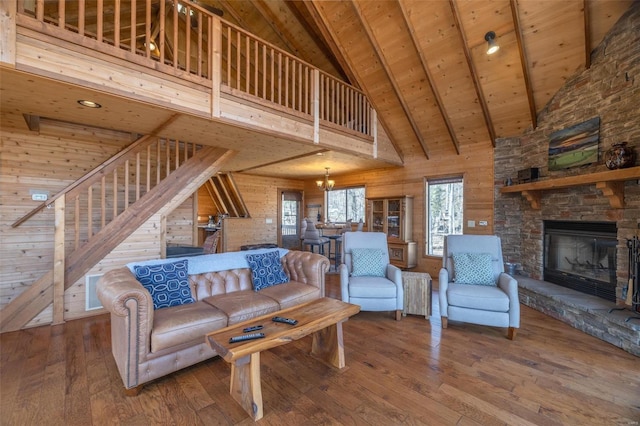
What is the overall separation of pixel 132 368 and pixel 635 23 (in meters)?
5.94

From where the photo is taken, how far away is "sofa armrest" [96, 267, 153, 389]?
199 centimetres

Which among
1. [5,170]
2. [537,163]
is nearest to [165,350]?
[5,170]

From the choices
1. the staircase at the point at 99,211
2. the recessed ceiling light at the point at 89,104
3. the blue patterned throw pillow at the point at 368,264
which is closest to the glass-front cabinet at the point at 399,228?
the blue patterned throw pillow at the point at 368,264

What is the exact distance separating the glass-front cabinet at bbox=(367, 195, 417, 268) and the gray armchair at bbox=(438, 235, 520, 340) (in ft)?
7.31

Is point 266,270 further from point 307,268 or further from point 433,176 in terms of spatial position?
point 433,176

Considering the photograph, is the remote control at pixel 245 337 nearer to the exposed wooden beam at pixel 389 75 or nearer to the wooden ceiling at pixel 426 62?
the wooden ceiling at pixel 426 62

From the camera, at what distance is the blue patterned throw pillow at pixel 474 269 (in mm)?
3361

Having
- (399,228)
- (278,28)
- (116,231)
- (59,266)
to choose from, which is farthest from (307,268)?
(278,28)

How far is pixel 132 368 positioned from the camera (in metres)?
2.00

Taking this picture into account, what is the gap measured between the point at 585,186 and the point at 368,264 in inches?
122

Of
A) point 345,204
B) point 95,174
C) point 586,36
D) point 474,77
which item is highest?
point 586,36

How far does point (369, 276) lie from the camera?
12.4ft

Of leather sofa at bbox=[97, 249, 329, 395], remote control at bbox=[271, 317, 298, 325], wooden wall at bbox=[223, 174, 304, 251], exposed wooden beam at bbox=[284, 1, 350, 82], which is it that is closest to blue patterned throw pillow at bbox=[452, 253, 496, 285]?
leather sofa at bbox=[97, 249, 329, 395]

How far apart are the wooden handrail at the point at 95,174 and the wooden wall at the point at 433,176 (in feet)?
15.8
